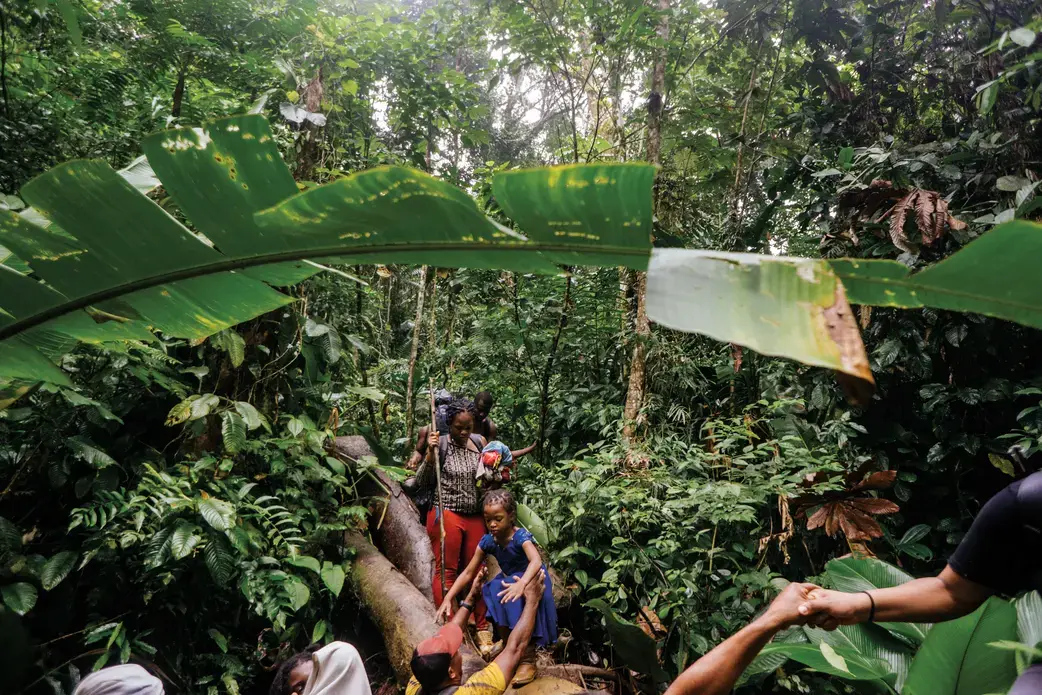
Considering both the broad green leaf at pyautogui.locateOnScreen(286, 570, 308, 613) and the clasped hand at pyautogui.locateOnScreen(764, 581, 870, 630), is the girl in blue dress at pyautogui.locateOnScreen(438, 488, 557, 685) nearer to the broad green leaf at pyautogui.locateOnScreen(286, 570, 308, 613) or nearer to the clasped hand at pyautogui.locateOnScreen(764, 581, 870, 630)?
the broad green leaf at pyautogui.locateOnScreen(286, 570, 308, 613)

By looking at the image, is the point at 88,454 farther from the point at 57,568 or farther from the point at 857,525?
the point at 857,525

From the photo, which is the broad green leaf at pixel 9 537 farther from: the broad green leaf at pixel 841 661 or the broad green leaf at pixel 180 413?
the broad green leaf at pixel 841 661

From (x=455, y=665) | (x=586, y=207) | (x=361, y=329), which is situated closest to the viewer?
(x=586, y=207)

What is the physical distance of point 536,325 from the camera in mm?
6359

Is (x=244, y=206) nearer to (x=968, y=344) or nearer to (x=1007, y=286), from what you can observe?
(x=1007, y=286)

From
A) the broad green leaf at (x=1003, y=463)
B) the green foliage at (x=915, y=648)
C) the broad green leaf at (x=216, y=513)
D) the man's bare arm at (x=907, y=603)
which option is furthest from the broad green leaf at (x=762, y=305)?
the broad green leaf at (x=1003, y=463)

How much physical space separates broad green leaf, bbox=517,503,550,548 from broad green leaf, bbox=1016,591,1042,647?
111 inches

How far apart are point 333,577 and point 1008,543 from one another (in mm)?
3396

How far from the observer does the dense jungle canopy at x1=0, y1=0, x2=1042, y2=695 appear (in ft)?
2.47

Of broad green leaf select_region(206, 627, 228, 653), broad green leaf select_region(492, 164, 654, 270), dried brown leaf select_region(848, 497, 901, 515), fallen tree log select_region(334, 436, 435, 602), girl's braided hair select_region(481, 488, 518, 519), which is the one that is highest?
broad green leaf select_region(492, 164, 654, 270)

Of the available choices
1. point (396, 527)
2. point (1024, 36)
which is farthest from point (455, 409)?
point (1024, 36)

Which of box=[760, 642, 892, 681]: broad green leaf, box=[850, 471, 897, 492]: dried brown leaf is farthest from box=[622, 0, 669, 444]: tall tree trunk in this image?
box=[760, 642, 892, 681]: broad green leaf

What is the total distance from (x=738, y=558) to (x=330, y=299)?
4.04m

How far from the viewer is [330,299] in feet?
16.7
